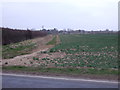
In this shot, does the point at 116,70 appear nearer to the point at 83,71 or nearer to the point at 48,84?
the point at 83,71

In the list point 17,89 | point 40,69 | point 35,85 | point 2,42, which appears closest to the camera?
point 17,89

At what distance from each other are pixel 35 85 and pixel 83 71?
4.34 metres

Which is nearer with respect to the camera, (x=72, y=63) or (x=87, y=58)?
(x=72, y=63)

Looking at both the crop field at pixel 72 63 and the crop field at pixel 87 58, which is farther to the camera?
the crop field at pixel 87 58

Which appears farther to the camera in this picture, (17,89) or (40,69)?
(40,69)

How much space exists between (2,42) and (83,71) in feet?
115

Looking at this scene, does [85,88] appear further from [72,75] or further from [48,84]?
[72,75]

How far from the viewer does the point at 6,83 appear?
390 inches

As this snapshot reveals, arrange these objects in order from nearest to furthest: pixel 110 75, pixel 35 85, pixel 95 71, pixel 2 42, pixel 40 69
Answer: pixel 35 85 → pixel 110 75 → pixel 95 71 → pixel 40 69 → pixel 2 42

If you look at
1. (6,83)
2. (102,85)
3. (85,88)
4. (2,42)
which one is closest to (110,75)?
(102,85)

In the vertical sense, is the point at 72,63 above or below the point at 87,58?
below

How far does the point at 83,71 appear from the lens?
13.2 m

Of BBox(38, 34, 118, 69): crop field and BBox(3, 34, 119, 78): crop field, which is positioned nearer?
BBox(3, 34, 119, 78): crop field

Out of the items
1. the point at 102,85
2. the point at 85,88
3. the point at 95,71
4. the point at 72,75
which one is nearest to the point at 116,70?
the point at 95,71
